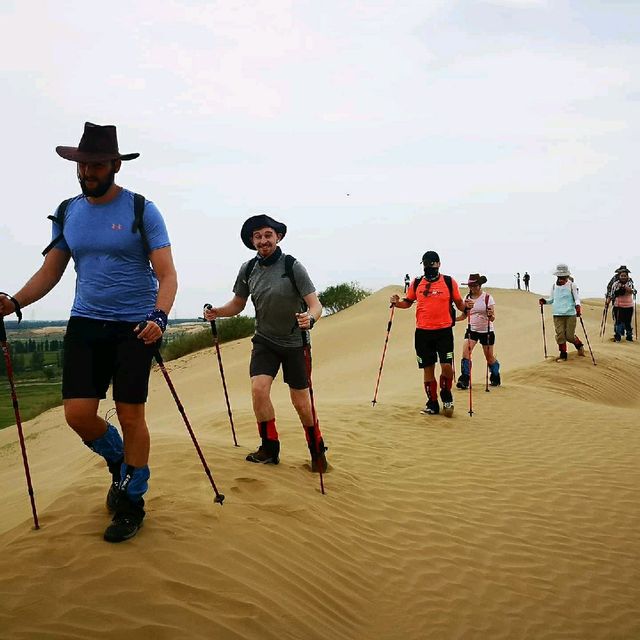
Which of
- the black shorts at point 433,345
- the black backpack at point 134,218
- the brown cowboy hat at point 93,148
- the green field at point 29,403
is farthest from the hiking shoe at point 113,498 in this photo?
the green field at point 29,403

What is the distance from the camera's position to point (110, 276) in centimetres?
372

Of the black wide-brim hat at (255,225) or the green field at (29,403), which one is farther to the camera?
the green field at (29,403)

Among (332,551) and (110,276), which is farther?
(332,551)

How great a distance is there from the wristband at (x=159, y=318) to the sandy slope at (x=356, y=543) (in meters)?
1.41

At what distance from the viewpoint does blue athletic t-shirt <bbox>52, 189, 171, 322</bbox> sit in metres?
3.71

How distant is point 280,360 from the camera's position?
18.7ft

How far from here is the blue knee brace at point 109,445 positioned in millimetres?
3928

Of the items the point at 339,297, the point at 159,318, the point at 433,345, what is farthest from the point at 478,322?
the point at 339,297

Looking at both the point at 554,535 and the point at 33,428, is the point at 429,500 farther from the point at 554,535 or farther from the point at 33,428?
the point at 33,428

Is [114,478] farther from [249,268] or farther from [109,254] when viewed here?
[249,268]

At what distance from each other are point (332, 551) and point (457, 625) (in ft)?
3.46

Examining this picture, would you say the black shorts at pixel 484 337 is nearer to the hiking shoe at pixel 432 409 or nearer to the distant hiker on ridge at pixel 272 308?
the hiking shoe at pixel 432 409

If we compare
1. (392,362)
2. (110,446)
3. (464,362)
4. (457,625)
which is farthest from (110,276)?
(392,362)

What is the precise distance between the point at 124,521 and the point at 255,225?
2.85 meters
